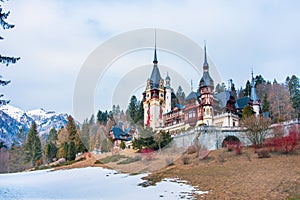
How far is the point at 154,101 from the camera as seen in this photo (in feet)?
173

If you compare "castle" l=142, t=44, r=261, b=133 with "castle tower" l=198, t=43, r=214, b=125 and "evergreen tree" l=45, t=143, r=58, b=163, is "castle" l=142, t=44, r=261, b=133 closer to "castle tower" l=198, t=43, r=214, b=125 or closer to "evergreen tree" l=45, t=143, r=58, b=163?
"castle tower" l=198, t=43, r=214, b=125

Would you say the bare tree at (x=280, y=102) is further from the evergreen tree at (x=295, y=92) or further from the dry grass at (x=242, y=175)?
the dry grass at (x=242, y=175)

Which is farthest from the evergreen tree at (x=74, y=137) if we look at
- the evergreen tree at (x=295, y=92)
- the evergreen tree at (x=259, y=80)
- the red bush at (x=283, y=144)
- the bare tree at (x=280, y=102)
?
the evergreen tree at (x=259, y=80)

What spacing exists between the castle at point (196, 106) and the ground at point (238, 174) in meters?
15.2

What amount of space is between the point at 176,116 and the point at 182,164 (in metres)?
25.9

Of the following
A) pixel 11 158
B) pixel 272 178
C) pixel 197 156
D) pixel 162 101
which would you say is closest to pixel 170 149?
pixel 197 156

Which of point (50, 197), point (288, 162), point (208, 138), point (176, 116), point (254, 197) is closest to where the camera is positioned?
point (254, 197)

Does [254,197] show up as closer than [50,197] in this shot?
Yes

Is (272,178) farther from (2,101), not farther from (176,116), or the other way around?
(176,116)

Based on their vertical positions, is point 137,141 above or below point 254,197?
above

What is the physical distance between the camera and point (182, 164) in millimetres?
23562

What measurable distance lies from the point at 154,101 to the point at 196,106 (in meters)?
10.8

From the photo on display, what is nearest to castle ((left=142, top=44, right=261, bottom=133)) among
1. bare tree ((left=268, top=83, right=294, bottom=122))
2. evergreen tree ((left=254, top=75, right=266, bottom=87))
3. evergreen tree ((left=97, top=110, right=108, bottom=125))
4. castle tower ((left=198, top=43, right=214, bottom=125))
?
castle tower ((left=198, top=43, right=214, bottom=125))

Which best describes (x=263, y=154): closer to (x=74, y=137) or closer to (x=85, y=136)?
(x=74, y=137)
